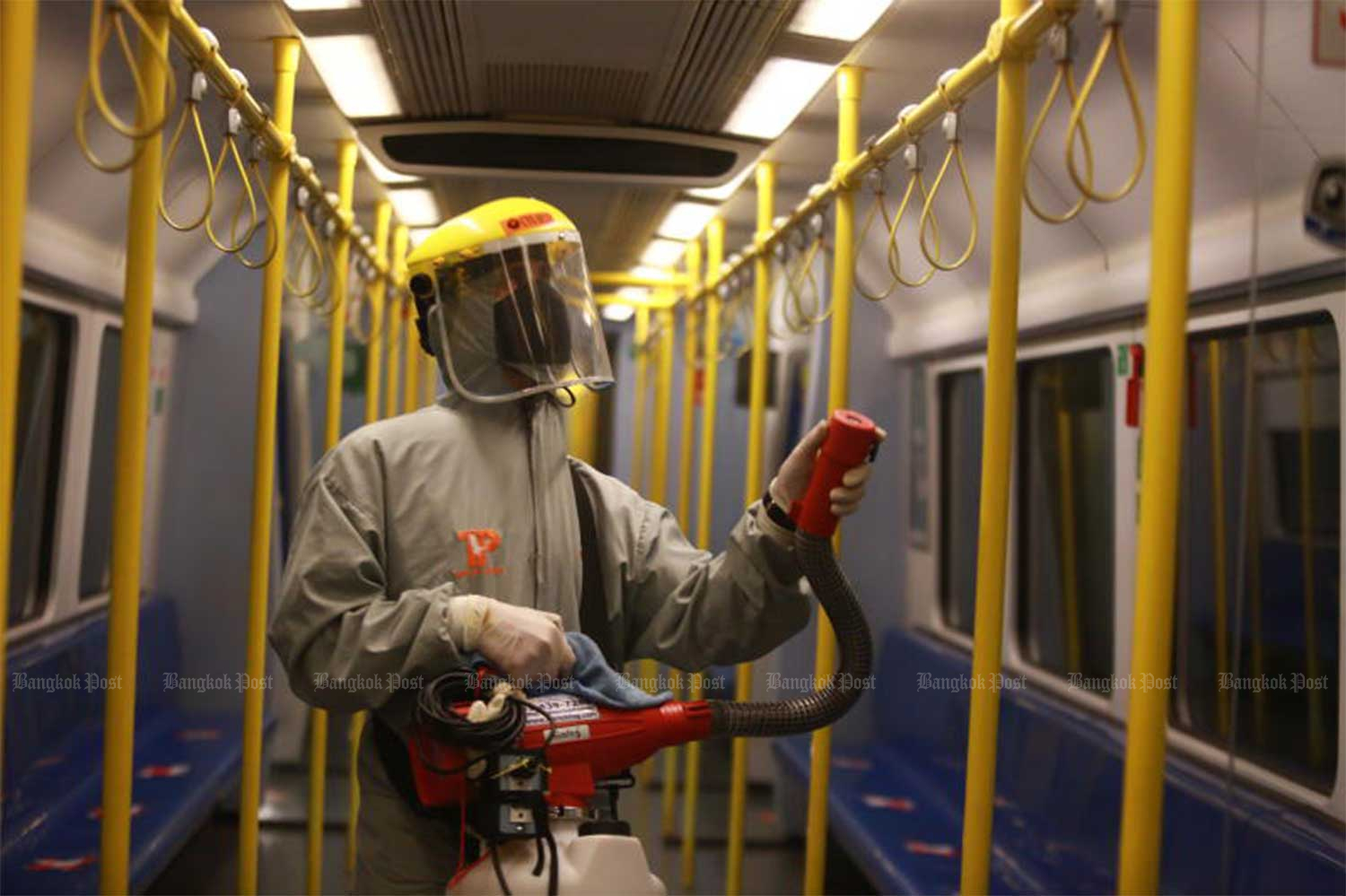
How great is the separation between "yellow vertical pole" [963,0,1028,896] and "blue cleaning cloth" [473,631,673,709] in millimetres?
654

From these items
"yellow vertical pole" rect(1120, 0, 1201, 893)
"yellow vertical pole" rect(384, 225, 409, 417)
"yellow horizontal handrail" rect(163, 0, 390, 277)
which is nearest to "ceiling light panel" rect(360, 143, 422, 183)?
"yellow horizontal handrail" rect(163, 0, 390, 277)

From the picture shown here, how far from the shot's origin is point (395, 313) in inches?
225

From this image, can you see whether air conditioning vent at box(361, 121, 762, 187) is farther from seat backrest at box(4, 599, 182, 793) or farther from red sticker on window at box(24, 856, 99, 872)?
red sticker on window at box(24, 856, 99, 872)

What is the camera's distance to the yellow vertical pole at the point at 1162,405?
1661 mm

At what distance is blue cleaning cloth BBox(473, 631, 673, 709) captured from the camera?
7.09 feet

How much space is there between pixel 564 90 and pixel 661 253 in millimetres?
1969

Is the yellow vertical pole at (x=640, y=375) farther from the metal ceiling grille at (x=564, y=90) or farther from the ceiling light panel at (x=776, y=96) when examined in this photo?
the metal ceiling grille at (x=564, y=90)

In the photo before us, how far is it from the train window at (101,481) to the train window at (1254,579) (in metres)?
3.54

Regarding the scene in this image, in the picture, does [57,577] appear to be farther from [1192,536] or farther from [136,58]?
[1192,536]

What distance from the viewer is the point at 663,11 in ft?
9.21

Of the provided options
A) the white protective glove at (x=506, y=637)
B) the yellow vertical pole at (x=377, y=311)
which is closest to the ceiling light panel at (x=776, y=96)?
the white protective glove at (x=506, y=637)

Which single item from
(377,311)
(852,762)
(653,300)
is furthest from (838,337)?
(852,762)

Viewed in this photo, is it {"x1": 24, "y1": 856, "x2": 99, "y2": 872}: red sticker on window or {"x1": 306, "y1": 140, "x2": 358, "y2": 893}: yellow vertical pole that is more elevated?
{"x1": 306, "y1": 140, "x2": 358, "y2": 893}: yellow vertical pole

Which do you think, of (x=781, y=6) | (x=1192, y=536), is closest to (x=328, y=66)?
(x=781, y=6)
